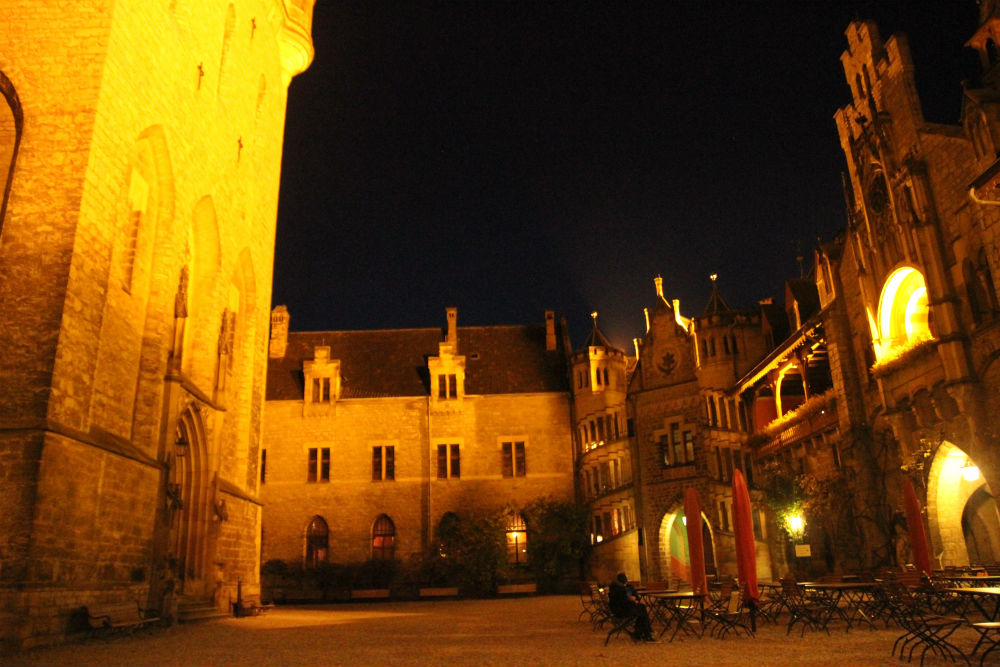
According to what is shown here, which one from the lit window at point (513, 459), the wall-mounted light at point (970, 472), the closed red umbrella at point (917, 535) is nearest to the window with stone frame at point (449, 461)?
the lit window at point (513, 459)

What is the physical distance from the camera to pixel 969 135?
15.5m

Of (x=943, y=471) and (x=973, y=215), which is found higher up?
(x=973, y=215)

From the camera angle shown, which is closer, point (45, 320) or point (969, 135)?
point (45, 320)

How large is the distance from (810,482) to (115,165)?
62.9 ft

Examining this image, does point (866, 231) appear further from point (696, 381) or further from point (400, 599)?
point (400, 599)

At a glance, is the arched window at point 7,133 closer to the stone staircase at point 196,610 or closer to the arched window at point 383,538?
the stone staircase at point 196,610

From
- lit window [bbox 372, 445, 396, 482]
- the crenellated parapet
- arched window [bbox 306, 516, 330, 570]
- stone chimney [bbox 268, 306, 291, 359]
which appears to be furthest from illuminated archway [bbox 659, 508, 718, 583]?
stone chimney [bbox 268, 306, 291, 359]

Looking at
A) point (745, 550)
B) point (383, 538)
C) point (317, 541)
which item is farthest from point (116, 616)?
point (317, 541)

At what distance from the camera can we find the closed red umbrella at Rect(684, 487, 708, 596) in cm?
1234

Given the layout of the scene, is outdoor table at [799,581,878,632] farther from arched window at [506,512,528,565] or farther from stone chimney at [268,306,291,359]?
stone chimney at [268,306,291,359]

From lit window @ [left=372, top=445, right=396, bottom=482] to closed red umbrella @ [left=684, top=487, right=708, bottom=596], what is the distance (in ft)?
79.9

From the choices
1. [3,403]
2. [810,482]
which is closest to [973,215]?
[810,482]

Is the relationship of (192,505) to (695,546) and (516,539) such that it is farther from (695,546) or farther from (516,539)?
(516,539)

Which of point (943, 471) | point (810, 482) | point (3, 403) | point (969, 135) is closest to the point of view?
point (3, 403)
